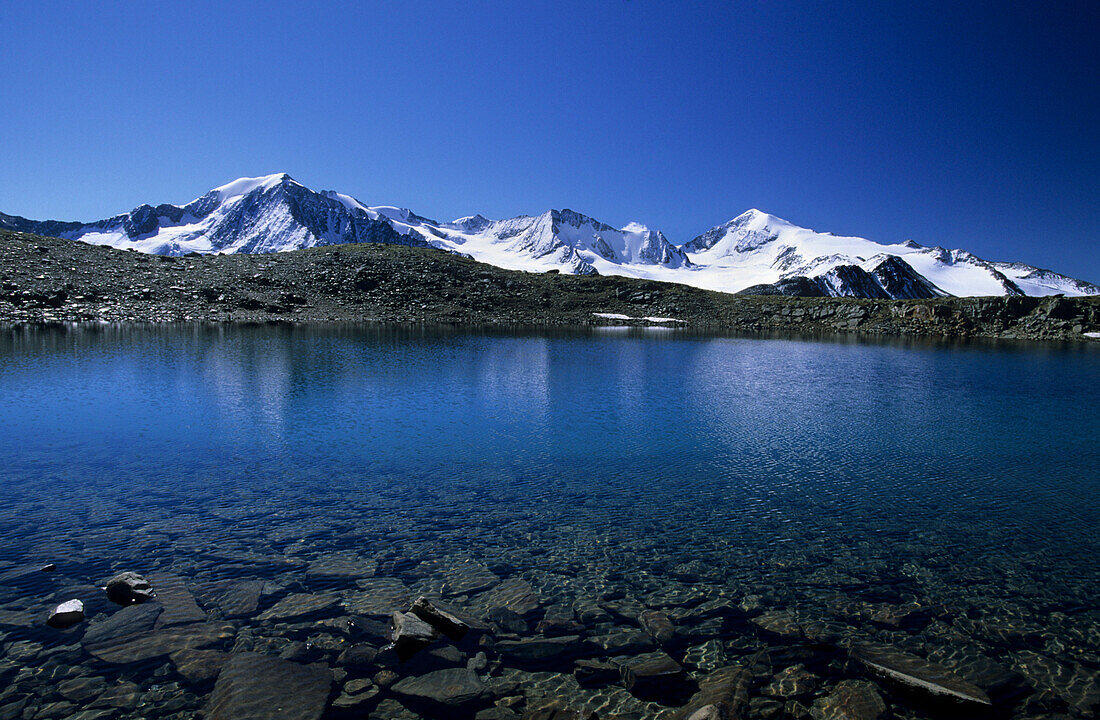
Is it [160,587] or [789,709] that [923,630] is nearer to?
[789,709]

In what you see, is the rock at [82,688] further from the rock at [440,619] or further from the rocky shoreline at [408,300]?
the rocky shoreline at [408,300]

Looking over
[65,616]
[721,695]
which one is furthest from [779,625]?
[65,616]

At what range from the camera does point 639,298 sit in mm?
117875

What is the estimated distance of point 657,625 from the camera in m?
9.67

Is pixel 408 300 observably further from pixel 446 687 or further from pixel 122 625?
pixel 446 687

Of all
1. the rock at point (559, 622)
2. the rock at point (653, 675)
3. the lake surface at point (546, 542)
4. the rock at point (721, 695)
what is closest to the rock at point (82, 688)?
the lake surface at point (546, 542)

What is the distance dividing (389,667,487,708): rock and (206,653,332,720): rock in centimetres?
107

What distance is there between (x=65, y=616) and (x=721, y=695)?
10423mm

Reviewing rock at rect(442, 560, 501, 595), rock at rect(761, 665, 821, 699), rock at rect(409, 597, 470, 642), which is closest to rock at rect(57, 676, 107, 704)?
rock at rect(409, 597, 470, 642)

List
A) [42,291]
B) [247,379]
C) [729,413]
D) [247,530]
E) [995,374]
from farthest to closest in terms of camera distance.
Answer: [42,291] < [995,374] < [247,379] < [729,413] < [247,530]

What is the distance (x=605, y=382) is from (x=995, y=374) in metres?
33.2

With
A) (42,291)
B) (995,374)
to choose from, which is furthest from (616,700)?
(42,291)

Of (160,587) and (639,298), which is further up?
(639,298)

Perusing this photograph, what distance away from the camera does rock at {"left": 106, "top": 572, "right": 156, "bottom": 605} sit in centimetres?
975
